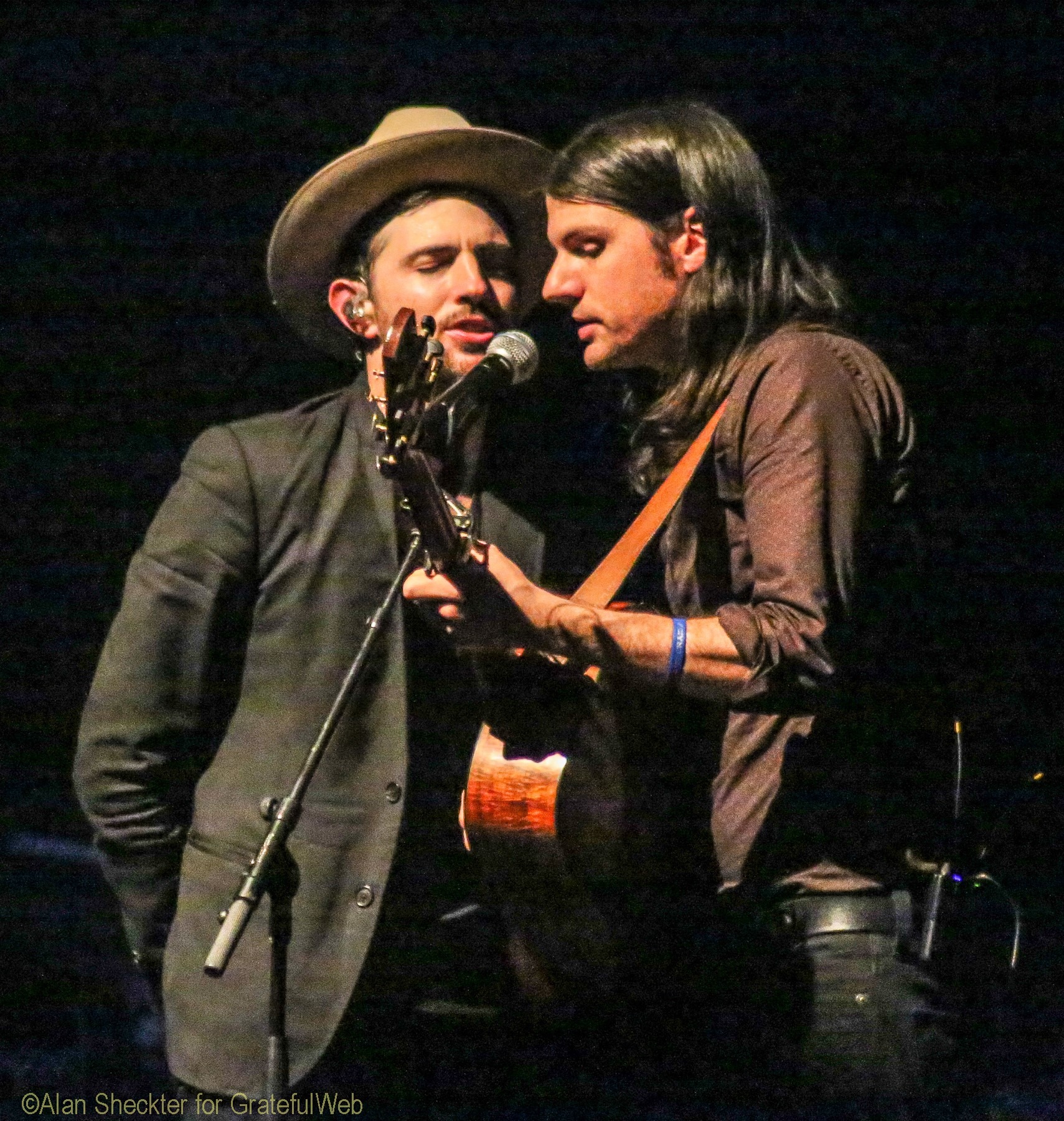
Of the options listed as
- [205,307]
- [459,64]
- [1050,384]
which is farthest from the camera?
[205,307]

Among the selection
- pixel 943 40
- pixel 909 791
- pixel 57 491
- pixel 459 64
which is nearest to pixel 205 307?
pixel 57 491

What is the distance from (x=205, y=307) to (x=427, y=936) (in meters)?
1.78

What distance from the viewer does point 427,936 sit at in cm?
284

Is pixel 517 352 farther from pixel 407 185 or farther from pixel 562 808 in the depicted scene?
pixel 407 185

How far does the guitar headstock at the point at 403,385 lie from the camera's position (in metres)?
2.02

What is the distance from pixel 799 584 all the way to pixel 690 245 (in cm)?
73

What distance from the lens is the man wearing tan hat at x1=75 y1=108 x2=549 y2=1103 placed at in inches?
107

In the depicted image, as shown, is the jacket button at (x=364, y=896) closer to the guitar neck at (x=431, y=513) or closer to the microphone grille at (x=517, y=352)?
the guitar neck at (x=431, y=513)

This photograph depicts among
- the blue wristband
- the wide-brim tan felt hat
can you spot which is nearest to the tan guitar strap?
the blue wristband

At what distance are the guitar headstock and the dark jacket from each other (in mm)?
851

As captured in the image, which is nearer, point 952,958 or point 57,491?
point 952,958

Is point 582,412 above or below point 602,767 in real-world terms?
above

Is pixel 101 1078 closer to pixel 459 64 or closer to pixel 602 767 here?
pixel 602 767

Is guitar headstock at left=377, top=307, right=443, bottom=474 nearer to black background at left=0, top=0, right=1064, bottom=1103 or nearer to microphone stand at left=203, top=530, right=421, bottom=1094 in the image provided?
microphone stand at left=203, top=530, right=421, bottom=1094
